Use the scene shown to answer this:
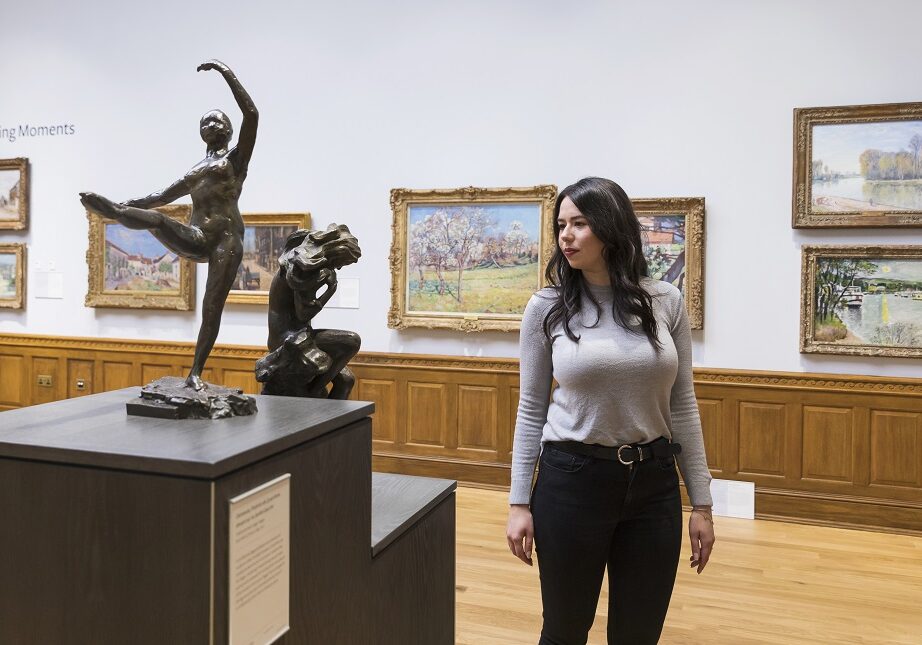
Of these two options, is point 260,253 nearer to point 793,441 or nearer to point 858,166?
point 793,441

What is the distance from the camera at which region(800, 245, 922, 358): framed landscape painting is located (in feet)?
18.7

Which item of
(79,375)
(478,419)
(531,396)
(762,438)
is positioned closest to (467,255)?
(478,419)

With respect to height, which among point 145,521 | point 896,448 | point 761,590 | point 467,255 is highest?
point 467,255

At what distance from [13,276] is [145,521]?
26.9 ft

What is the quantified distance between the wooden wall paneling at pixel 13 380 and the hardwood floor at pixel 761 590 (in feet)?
17.9

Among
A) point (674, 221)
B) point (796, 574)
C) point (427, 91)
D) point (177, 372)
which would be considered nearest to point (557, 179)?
point (674, 221)

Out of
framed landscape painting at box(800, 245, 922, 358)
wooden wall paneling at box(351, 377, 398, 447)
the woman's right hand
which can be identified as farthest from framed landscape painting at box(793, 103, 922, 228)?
the woman's right hand

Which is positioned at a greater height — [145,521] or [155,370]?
[145,521]

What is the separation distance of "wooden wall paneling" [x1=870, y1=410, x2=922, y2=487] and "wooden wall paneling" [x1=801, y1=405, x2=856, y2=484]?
166mm

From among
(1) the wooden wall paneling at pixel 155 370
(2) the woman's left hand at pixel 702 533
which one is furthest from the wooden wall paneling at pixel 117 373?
(2) the woman's left hand at pixel 702 533

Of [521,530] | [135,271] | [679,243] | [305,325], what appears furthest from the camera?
[135,271]

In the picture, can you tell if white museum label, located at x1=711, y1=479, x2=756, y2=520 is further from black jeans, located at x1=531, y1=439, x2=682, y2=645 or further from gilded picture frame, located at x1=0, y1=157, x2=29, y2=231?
gilded picture frame, located at x1=0, y1=157, x2=29, y2=231

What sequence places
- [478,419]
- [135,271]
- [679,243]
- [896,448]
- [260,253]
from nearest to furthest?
[896,448] < [679,243] < [478,419] < [260,253] < [135,271]

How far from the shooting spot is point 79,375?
26.0 feet
